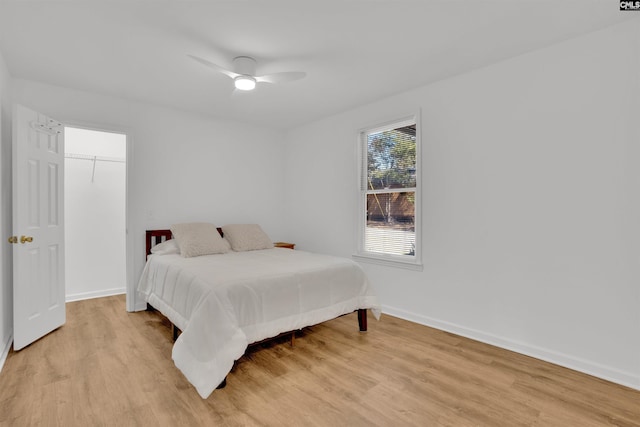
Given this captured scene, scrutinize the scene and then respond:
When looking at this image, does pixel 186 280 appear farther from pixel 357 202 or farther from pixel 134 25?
pixel 357 202

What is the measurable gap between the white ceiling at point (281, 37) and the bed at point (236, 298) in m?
1.85

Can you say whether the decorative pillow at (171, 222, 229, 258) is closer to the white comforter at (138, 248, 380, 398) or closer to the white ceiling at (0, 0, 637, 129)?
the white comforter at (138, 248, 380, 398)

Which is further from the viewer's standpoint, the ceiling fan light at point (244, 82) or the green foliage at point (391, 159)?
the green foliage at point (391, 159)

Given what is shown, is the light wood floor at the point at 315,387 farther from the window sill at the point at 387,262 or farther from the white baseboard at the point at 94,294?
the white baseboard at the point at 94,294

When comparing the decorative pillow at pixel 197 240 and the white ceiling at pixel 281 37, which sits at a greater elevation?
the white ceiling at pixel 281 37

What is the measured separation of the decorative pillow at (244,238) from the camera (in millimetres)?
4004

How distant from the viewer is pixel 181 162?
4219 millimetres

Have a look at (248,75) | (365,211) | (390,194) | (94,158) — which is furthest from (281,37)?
(94,158)

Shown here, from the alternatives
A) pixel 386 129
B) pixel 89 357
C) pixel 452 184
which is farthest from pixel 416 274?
pixel 89 357

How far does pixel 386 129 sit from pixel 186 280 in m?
2.78

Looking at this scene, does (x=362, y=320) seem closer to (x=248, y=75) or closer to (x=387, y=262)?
(x=387, y=262)

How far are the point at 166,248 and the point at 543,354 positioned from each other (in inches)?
152

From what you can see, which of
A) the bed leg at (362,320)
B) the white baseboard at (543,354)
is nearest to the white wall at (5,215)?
the bed leg at (362,320)

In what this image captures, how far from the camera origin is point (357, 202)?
4.07m
